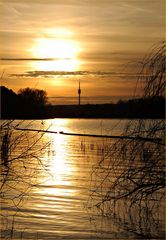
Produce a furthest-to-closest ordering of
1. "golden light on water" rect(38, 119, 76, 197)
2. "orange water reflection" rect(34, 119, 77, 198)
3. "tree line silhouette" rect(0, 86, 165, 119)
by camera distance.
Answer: "golden light on water" rect(38, 119, 76, 197), "orange water reflection" rect(34, 119, 77, 198), "tree line silhouette" rect(0, 86, 165, 119)

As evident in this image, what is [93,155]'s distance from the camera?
27.3 m

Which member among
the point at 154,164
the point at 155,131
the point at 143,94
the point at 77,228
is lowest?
the point at 77,228

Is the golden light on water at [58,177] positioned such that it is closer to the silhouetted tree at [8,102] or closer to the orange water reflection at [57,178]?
the orange water reflection at [57,178]

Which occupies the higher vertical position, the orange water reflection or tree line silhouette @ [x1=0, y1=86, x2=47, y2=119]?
tree line silhouette @ [x1=0, y1=86, x2=47, y2=119]

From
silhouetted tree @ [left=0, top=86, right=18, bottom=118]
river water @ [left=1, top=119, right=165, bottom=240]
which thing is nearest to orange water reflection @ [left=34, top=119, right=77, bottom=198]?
river water @ [left=1, top=119, right=165, bottom=240]


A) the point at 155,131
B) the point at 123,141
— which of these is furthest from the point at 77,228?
the point at 155,131

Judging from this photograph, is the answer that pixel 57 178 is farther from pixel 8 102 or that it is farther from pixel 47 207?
pixel 8 102

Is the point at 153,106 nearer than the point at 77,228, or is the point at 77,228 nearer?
the point at 153,106

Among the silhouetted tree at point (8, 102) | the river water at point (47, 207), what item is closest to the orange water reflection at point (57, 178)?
the river water at point (47, 207)

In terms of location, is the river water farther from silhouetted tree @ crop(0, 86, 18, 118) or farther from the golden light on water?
silhouetted tree @ crop(0, 86, 18, 118)

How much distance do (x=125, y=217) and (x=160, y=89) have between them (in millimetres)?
3770

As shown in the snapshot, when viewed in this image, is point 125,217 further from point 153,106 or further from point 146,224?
point 153,106

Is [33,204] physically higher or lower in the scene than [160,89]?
lower

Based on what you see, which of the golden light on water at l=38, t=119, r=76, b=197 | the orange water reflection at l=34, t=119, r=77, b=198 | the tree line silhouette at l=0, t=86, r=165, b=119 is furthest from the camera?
the golden light on water at l=38, t=119, r=76, b=197
